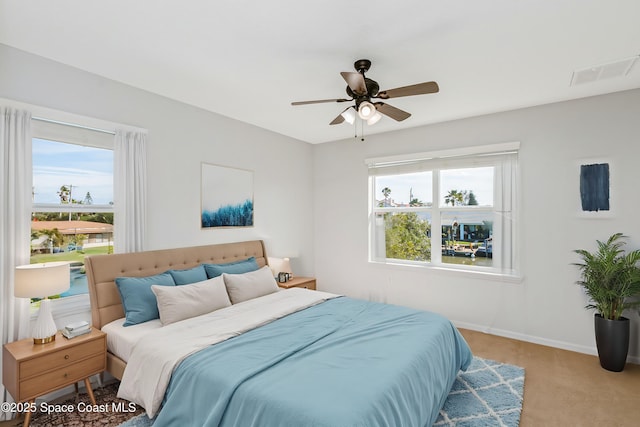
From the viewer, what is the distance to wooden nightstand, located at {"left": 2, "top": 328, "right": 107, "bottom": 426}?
6.74ft

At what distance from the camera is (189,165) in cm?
354

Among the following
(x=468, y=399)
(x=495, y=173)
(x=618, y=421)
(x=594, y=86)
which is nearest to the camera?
(x=618, y=421)

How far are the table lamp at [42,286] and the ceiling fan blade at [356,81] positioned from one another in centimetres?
239

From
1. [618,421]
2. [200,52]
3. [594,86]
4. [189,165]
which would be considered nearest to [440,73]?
[594,86]

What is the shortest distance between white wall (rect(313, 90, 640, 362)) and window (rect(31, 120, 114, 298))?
136 inches

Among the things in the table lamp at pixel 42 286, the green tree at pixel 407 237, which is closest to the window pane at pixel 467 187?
the green tree at pixel 407 237

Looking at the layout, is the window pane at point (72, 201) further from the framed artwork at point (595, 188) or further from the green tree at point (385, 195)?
the framed artwork at point (595, 188)

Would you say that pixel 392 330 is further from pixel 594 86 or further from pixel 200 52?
pixel 594 86

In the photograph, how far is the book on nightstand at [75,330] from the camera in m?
2.37

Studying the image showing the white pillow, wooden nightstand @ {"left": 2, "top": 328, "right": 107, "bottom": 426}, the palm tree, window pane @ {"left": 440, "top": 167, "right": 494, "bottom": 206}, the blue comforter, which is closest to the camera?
the blue comforter

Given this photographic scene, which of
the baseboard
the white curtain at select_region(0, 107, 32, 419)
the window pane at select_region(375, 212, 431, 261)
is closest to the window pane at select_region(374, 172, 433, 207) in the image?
the window pane at select_region(375, 212, 431, 261)

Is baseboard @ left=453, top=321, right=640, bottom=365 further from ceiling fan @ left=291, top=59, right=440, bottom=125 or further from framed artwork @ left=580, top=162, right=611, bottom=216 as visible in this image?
ceiling fan @ left=291, top=59, right=440, bottom=125

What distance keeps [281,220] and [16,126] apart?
3.03m

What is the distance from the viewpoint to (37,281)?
2.18 metres
